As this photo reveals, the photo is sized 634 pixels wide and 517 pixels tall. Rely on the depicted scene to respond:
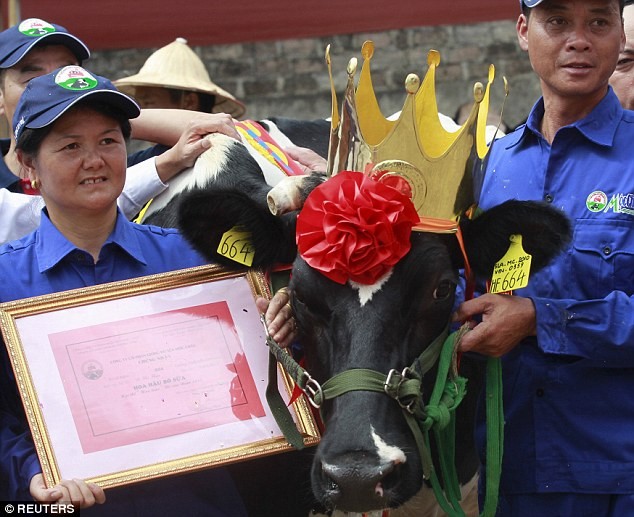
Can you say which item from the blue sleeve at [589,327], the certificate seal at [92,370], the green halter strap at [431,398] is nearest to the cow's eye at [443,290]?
the green halter strap at [431,398]

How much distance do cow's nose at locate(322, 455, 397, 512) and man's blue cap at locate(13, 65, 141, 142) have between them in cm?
127

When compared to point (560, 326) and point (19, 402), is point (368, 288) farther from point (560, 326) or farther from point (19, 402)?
point (19, 402)

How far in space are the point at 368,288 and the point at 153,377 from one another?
0.69 metres

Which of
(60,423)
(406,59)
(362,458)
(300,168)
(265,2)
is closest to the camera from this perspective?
(362,458)

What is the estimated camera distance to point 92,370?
312 centimetres

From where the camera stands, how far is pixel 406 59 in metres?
10.1

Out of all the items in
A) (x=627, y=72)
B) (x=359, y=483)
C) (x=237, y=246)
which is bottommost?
(x=359, y=483)

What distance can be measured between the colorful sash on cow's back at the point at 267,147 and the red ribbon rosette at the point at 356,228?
3.44 ft

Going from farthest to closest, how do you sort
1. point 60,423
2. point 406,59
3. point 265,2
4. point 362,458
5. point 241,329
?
point 406,59, point 265,2, point 241,329, point 60,423, point 362,458

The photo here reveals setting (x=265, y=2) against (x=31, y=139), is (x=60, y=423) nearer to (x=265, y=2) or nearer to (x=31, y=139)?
(x=31, y=139)

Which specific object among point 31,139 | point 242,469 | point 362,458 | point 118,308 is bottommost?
point 242,469

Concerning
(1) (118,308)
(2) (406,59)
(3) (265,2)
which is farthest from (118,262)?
(2) (406,59)

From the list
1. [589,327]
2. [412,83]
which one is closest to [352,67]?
[412,83]

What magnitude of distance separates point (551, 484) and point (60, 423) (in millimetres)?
1403
